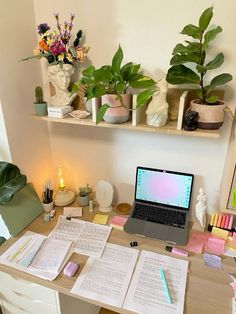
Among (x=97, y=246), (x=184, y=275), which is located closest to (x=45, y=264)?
(x=97, y=246)

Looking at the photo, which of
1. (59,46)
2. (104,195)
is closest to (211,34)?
(59,46)

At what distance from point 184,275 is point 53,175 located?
1088 mm

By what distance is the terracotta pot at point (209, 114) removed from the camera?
1.02 m

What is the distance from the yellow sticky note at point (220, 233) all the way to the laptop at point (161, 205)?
0.15 meters

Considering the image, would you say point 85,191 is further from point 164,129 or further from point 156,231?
point 164,129

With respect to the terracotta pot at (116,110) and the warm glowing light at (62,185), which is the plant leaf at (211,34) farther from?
the warm glowing light at (62,185)

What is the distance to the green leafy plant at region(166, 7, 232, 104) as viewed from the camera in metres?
0.95

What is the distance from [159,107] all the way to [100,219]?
746 millimetres

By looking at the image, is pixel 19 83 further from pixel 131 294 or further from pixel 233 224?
pixel 233 224

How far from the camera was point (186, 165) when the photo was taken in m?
1.35

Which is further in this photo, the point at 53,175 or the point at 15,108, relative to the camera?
the point at 53,175

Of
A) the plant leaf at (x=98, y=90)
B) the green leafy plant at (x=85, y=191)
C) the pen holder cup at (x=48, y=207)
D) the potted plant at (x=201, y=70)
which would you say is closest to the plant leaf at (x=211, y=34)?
the potted plant at (x=201, y=70)

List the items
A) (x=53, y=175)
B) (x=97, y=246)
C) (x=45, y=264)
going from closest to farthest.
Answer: (x=45, y=264), (x=97, y=246), (x=53, y=175)

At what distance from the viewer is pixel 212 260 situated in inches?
44.6
